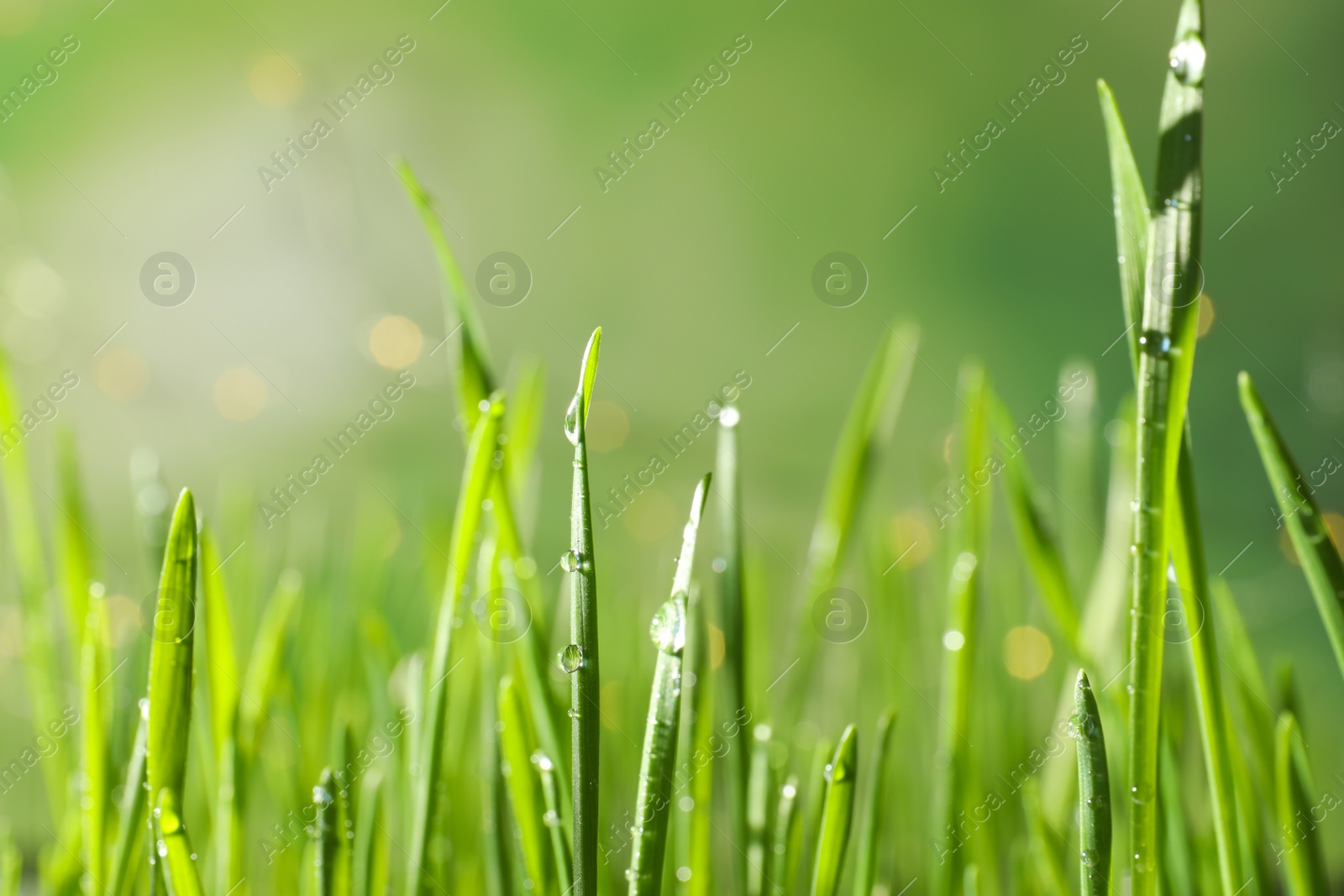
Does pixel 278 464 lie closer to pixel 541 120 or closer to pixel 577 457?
pixel 541 120

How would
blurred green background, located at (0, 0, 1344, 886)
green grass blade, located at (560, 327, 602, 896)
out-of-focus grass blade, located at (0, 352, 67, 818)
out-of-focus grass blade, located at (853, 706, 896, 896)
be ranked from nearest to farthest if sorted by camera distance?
1. green grass blade, located at (560, 327, 602, 896)
2. out-of-focus grass blade, located at (853, 706, 896, 896)
3. out-of-focus grass blade, located at (0, 352, 67, 818)
4. blurred green background, located at (0, 0, 1344, 886)

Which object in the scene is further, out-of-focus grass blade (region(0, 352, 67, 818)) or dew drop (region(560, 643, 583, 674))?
out-of-focus grass blade (region(0, 352, 67, 818))

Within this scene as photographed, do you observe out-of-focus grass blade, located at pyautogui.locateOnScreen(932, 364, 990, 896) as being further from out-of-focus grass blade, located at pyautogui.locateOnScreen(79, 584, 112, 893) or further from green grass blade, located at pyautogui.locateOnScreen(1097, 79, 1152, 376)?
out-of-focus grass blade, located at pyautogui.locateOnScreen(79, 584, 112, 893)

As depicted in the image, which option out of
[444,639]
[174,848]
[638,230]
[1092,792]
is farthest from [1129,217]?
[638,230]

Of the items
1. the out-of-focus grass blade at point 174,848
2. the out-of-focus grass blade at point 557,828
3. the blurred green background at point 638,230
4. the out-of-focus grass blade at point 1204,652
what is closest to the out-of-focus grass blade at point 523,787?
the out-of-focus grass blade at point 557,828

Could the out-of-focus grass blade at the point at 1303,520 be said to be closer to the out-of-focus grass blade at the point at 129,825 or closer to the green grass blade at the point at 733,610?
the green grass blade at the point at 733,610

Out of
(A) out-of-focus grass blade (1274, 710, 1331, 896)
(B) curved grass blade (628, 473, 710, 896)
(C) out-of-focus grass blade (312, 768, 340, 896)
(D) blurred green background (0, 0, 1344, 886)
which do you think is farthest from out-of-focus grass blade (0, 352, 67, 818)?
Answer: (D) blurred green background (0, 0, 1344, 886)
